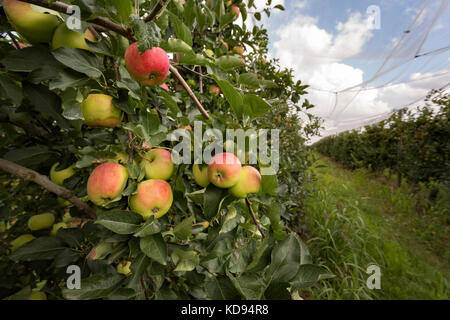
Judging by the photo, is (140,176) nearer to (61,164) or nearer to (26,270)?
(61,164)

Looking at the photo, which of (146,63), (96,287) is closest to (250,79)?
(146,63)

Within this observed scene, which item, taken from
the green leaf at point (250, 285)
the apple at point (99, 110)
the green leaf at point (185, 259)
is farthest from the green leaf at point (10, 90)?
the green leaf at point (250, 285)

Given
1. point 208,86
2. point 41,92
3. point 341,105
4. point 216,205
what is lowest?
point 216,205

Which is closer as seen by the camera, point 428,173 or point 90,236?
point 90,236

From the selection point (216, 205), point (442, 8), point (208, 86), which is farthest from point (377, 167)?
point (216, 205)

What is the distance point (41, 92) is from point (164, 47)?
0.31 m

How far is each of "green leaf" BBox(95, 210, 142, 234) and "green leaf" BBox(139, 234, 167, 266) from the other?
4cm

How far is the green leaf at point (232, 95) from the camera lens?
0.45m

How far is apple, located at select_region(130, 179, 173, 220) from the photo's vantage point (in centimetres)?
47

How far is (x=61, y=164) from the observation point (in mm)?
702

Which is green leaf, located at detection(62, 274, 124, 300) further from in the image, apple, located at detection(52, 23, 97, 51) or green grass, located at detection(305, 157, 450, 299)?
green grass, located at detection(305, 157, 450, 299)

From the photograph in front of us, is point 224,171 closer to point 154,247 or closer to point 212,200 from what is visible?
point 212,200

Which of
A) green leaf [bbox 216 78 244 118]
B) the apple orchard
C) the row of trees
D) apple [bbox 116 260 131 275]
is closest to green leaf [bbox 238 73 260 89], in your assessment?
the apple orchard

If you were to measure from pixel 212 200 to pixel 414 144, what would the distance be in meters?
4.83
